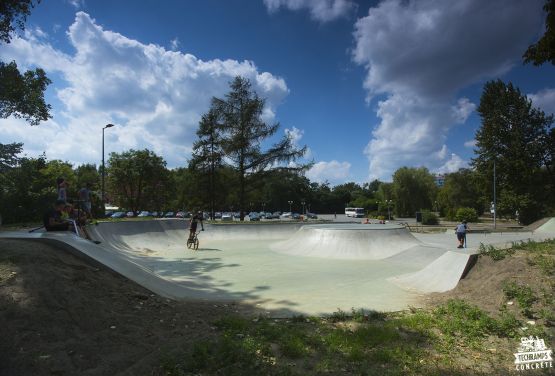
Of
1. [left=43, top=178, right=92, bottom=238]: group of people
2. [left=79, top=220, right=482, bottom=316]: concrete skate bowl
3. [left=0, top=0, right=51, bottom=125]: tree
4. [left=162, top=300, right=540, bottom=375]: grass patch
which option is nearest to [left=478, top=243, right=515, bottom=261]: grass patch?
[left=79, top=220, right=482, bottom=316]: concrete skate bowl

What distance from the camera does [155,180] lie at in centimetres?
5359

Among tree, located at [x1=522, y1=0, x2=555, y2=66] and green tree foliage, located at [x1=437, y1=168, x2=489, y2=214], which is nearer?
Result: tree, located at [x1=522, y1=0, x2=555, y2=66]

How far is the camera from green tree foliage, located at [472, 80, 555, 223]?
3844 cm

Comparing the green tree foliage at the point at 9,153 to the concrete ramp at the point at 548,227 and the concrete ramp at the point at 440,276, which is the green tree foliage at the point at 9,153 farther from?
the concrete ramp at the point at 548,227

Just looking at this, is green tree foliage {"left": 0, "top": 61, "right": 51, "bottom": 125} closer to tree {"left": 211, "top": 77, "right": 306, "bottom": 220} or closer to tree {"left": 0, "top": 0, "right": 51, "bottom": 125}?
tree {"left": 0, "top": 0, "right": 51, "bottom": 125}

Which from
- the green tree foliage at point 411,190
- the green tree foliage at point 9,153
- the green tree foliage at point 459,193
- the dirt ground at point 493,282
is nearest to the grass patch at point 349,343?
the dirt ground at point 493,282

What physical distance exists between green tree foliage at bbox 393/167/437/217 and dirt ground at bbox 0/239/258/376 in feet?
211

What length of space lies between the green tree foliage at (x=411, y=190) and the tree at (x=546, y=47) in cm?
5743

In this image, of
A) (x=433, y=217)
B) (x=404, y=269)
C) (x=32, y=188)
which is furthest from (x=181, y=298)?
(x=433, y=217)

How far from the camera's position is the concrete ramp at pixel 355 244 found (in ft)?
51.5

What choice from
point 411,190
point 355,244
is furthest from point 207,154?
point 411,190

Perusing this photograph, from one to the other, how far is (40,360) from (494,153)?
155 feet

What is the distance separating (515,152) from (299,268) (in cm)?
3845

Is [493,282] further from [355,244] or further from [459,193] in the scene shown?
[459,193]
